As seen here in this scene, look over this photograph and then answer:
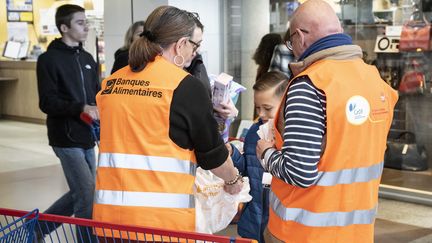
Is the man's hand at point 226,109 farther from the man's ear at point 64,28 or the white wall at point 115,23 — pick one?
the white wall at point 115,23

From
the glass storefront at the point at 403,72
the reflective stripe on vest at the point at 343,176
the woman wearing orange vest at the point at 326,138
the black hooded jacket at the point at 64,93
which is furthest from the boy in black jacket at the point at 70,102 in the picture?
the glass storefront at the point at 403,72

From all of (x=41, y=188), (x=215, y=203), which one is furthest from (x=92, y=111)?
(x=41, y=188)

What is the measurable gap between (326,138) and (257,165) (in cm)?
109

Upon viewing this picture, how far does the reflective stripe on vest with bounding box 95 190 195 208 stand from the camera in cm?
229

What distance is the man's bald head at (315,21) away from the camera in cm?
229

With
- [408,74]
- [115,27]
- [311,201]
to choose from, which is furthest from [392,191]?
[311,201]

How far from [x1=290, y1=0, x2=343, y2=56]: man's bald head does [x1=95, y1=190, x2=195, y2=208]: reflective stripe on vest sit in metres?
0.75

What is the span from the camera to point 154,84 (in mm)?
2277

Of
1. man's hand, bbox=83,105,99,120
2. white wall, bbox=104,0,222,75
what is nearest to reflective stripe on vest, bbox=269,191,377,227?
man's hand, bbox=83,105,99,120

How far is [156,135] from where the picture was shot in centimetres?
226

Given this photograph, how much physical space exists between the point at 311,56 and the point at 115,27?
5186mm

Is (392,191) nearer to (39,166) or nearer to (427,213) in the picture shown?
(427,213)

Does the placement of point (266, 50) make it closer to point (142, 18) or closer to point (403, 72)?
point (403, 72)

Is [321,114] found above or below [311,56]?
below
